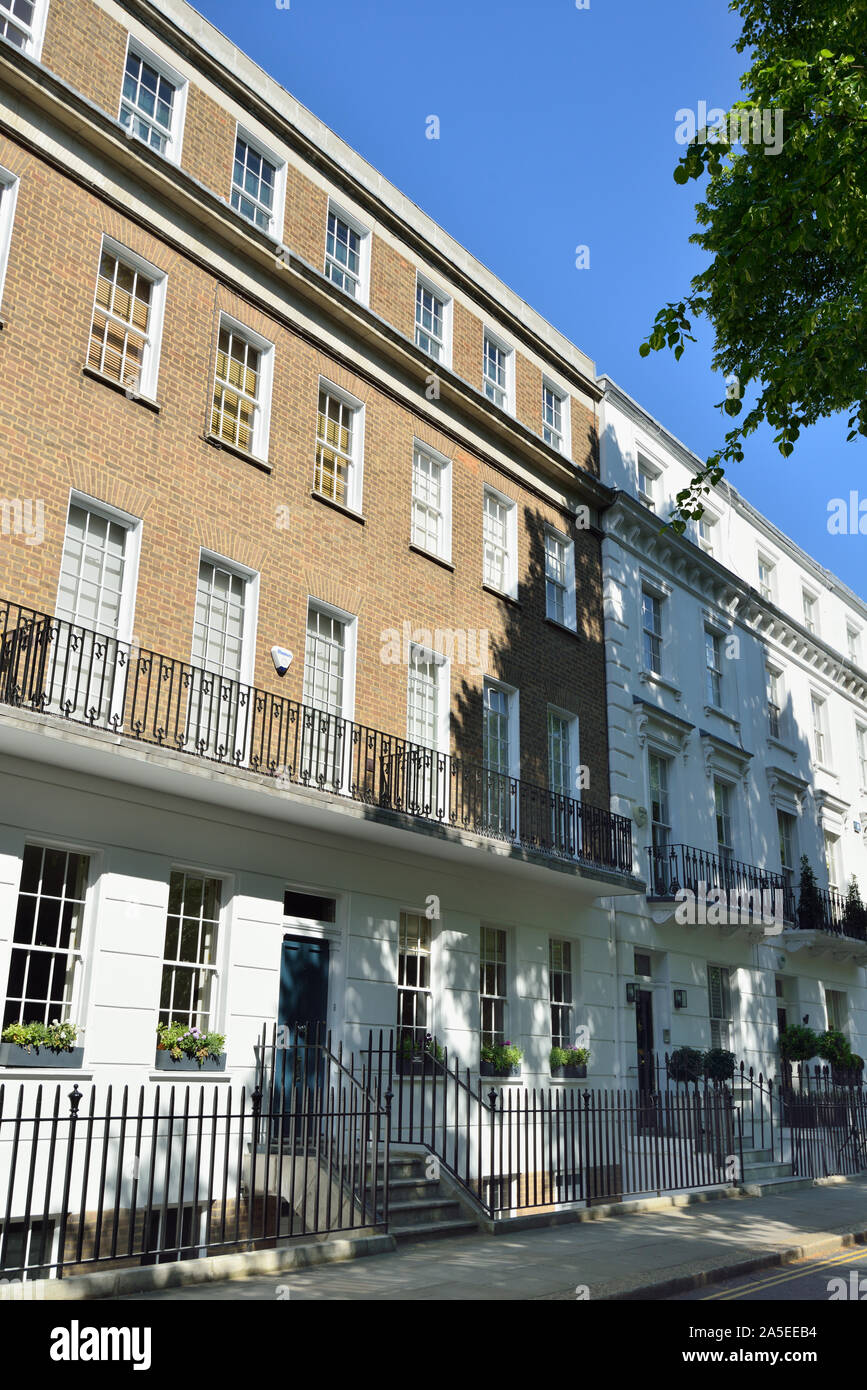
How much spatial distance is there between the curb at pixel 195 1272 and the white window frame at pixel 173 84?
12.7 m

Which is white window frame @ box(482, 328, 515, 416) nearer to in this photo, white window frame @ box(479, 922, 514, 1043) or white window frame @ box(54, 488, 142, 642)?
white window frame @ box(54, 488, 142, 642)

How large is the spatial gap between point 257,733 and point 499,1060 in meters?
6.19

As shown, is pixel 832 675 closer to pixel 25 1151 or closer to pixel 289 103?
pixel 289 103

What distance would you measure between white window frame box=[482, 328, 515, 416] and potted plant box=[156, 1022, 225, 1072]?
12339 millimetres

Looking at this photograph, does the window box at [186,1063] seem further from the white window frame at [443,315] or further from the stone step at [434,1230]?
the white window frame at [443,315]

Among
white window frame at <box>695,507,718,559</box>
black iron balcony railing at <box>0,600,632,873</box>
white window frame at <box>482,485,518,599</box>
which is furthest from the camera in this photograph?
white window frame at <box>695,507,718,559</box>

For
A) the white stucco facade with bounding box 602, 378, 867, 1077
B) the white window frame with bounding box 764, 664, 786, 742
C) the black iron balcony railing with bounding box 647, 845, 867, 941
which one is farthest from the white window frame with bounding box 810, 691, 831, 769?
the black iron balcony railing with bounding box 647, 845, 867, 941

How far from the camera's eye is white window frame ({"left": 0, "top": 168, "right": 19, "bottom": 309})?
12.6m

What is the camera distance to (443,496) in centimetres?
1859

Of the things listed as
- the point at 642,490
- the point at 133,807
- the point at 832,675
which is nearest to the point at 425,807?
the point at 133,807

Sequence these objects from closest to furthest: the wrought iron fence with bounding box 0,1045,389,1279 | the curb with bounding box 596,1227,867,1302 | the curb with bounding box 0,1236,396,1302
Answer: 1. the curb with bounding box 0,1236,396,1302
2. the curb with bounding box 596,1227,867,1302
3. the wrought iron fence with bounding box 0,1045,389,1279

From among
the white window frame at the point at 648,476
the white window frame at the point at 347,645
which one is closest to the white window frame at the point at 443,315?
the white window frame at the point at 347,645

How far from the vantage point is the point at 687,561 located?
2430 cm

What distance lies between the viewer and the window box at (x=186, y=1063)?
12062 millimetres
